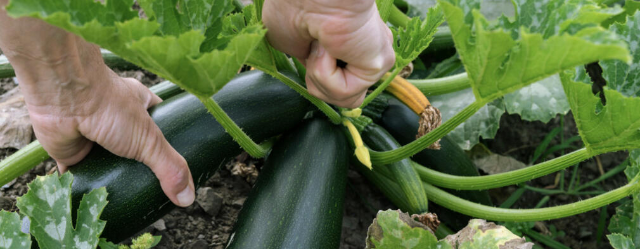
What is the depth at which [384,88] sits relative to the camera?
1.69 metres

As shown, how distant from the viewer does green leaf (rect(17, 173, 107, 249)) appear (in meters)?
1.30

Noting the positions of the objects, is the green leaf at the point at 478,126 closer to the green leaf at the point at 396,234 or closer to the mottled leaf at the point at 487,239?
the mottled leaf at the point at 487,239

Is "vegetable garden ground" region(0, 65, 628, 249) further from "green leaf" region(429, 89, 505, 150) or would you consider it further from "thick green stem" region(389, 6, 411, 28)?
"thick green stem" region(389, 6, 411, 28)

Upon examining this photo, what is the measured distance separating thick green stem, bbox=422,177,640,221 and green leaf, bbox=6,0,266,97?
3.31 ft

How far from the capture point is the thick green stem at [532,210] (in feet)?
5.09

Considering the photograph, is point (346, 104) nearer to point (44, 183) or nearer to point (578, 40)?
point (578, 40)

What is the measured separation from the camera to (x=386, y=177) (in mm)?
2014

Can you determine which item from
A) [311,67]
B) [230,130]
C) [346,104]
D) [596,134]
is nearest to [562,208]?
[596,134]

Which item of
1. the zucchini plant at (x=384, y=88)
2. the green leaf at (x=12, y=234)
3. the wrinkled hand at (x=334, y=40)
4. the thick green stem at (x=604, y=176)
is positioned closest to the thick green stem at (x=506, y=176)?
the zucchini plant at (x=384, y=88)

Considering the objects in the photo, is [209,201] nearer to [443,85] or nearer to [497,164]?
[443,85]

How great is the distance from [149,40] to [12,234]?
68cm

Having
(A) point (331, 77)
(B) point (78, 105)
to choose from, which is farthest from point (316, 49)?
(B) point (78, 105)

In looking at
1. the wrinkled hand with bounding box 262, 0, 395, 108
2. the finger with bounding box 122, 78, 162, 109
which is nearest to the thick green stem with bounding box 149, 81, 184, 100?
the finger with bounding box 122, 78, 162, 109

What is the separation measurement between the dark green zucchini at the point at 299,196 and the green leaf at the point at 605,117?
713mm
